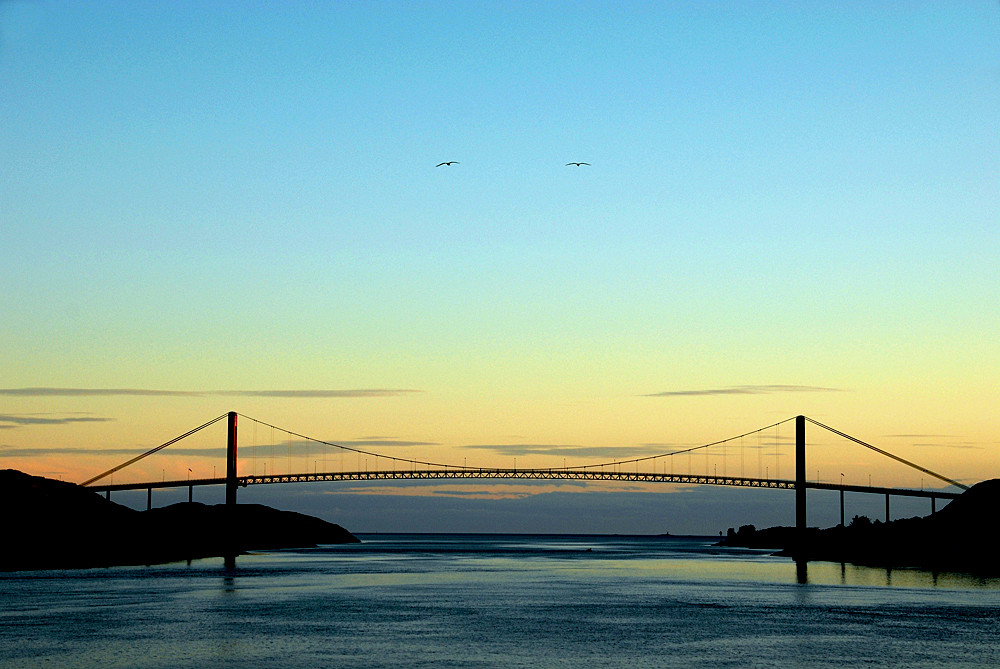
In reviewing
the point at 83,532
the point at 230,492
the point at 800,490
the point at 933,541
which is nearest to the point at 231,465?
the point at 230,492

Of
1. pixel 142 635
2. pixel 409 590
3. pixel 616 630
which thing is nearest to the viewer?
pixel 142 635

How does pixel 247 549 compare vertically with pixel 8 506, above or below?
below

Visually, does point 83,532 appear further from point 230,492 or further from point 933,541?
point 933,541

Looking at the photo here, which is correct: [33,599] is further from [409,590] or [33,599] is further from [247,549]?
[247,549]

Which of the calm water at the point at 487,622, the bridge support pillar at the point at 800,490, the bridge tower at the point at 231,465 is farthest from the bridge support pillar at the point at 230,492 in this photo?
the bridge support pillar at the point at 800,490

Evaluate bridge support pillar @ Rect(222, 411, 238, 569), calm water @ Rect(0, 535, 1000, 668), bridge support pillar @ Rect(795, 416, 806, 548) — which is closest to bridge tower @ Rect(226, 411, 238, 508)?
bridge support pillar @ Rect(222, 411, 238, 569)

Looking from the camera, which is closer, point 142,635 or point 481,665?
point 481,665

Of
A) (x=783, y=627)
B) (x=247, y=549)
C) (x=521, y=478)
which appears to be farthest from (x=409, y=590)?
(x=247, y=549)
